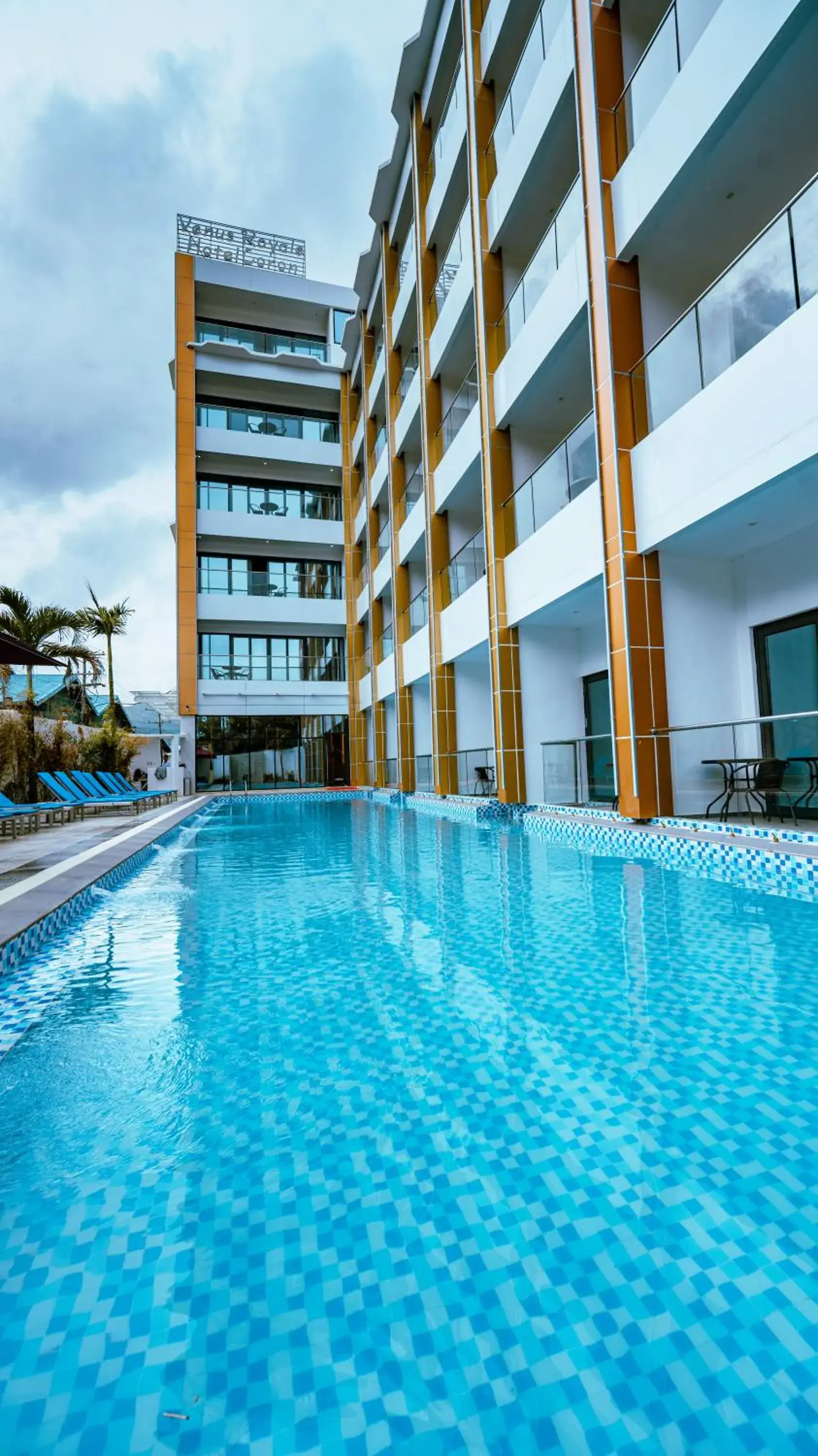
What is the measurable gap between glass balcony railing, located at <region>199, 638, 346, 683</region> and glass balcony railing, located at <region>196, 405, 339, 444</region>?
7110 mm

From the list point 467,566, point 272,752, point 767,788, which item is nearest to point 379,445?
point 467,566

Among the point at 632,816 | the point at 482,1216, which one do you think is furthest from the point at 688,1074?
the point at 632,816

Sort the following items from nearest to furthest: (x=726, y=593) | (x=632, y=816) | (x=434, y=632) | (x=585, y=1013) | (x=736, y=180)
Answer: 1. (x=585, y=1013)
2. (x=736, y=180)
3. (x=632, y=816)
4. (x=726, y=593)
5. (x=434, y=632)

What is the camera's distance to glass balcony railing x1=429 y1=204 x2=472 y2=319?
13.1m

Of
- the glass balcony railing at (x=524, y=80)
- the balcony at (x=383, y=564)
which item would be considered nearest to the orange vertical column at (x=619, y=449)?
the glass balcony railing at (x=524, y=80)

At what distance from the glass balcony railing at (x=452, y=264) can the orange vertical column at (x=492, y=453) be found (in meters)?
0.86

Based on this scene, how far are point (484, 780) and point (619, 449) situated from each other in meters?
7.01

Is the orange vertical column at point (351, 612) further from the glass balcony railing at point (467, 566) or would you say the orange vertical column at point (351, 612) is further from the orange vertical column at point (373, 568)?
the glass balcony railing at point (467, 566)

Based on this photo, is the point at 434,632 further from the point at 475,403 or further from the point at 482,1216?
the point at 482,1216

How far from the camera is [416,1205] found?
6.07ft

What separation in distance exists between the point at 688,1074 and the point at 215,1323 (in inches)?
67.0

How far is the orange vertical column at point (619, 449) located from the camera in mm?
7852

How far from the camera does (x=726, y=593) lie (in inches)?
336

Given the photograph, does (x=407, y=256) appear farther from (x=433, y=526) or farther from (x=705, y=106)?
(x=705, y=106)
